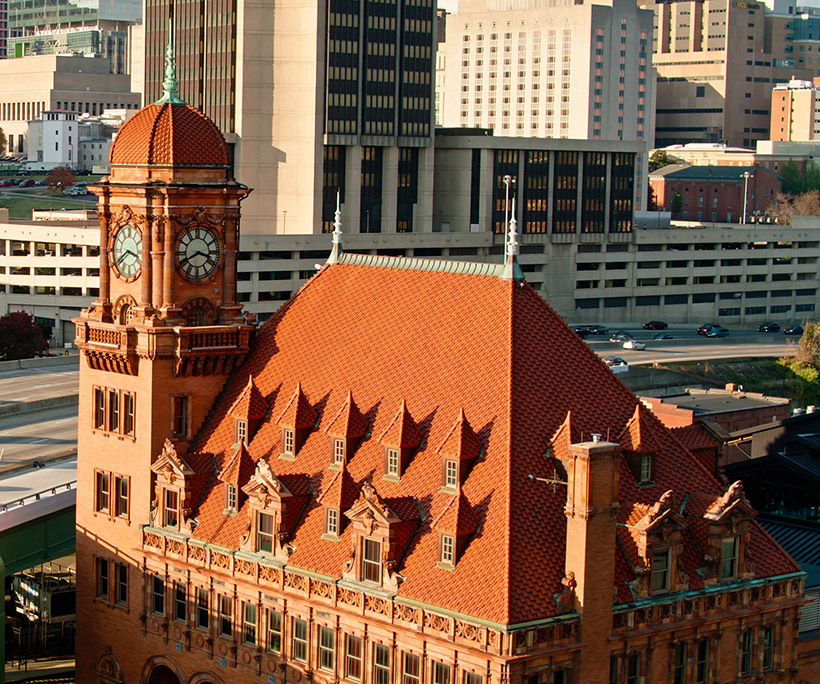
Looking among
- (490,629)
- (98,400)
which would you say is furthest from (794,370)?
(490,629)

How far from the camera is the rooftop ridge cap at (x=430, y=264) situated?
68.2m

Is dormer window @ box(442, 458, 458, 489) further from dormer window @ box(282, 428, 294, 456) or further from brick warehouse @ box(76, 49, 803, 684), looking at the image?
dormer window @ box(282, 428, 294, 456)

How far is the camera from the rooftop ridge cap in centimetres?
6825

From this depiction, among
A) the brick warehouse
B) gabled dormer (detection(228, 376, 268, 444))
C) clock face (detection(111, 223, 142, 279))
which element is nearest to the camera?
the brick warehouse

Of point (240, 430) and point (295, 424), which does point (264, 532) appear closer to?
point (295, 424)

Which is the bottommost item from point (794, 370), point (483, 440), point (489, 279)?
point (794, 370)

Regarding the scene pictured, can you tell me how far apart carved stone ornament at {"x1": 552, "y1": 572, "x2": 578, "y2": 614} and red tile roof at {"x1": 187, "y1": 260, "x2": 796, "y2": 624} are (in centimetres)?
34

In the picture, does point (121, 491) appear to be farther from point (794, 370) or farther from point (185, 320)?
point (794, 370)

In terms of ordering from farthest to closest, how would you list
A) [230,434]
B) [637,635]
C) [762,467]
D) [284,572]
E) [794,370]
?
[794,370] → [762,467] → [230,434] → [284,572] → [637,635]

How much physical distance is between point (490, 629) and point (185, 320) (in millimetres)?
23668

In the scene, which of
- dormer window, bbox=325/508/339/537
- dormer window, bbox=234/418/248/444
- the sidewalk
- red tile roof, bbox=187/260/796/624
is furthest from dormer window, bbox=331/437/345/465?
the sidewalk

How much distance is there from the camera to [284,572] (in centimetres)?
6556

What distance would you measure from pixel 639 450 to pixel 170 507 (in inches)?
799

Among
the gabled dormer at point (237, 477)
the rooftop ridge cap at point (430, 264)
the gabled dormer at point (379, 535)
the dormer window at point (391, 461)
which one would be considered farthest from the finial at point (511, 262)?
the gabled dormer at point (237, 477)
